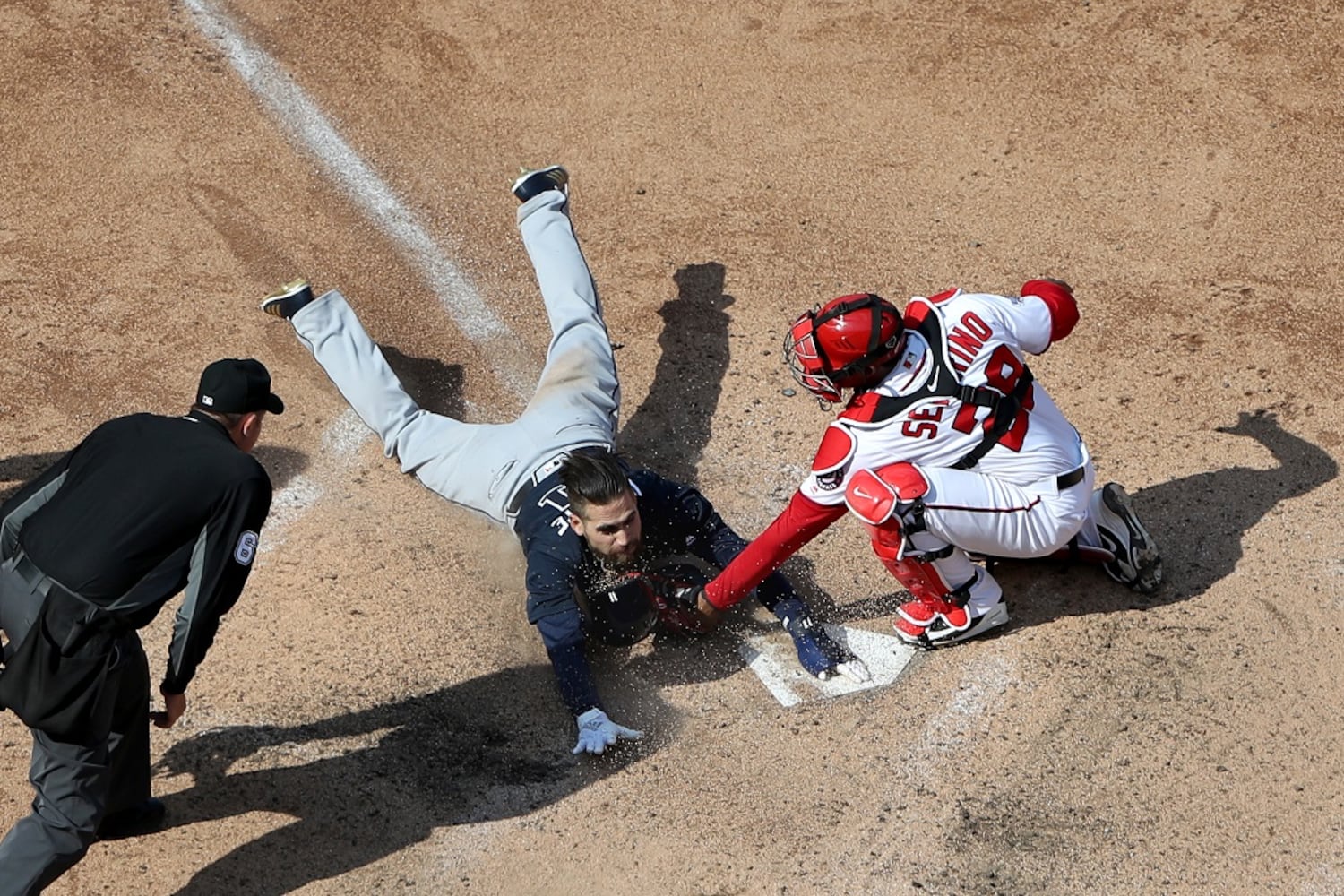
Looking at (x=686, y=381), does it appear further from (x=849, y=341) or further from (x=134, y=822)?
(x=134, y=822)

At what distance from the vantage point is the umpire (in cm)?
450

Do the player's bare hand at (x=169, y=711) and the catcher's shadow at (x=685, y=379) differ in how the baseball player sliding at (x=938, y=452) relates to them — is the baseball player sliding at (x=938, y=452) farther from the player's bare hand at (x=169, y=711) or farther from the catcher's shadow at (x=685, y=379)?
the player's bare hand at (x=169, y=711)

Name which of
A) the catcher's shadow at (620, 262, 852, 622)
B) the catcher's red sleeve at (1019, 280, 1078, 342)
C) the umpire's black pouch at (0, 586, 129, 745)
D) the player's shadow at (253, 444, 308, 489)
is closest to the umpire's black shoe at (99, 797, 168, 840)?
the umpire's black pouch at (0, 586, 129, 745)

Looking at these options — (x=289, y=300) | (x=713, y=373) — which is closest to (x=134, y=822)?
(x=289, y=300)

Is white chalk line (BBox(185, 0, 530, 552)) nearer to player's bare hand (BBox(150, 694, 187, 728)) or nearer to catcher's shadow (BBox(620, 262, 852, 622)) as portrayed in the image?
catcher's shadow (BBox(620, 262, 852, 622))

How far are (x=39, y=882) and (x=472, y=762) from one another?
1591 millimetres

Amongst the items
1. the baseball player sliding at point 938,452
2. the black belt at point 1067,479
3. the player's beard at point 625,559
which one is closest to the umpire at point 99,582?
the player's beard at point 625,559

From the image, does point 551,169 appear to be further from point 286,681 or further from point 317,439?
point 286,681

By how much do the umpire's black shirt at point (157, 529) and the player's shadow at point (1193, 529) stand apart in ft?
9.28

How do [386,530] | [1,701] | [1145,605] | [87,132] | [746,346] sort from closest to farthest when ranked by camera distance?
[1,701] → [1145,605] → [386,530] → [746,346] → [87,132]

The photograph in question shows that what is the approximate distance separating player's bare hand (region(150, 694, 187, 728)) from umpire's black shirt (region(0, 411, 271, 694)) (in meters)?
0.11

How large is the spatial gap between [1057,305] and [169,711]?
3703 millimetres

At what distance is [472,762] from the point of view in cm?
555

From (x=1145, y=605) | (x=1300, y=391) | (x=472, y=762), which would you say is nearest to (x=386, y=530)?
(x=472, y=762)
